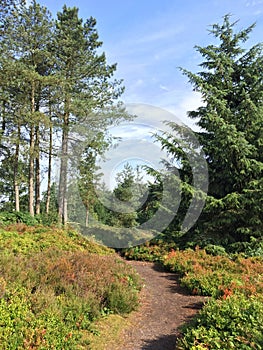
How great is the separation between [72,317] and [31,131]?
41.1 ft

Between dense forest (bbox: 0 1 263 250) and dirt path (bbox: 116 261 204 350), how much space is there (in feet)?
13.0

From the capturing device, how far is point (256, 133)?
1112cm

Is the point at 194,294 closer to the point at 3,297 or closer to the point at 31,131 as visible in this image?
the point at 3,297

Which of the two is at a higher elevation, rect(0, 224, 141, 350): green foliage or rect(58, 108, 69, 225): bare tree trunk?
rect(58, 108, 69, 225): bare tree trunk

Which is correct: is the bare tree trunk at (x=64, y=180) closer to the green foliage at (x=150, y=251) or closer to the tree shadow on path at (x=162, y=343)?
the green foliage at (x=150, y=251)

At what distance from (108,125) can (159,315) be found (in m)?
11.6

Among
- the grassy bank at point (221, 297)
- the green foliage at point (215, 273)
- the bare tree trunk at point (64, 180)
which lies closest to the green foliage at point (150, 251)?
the grassy bank at point (221, 297)

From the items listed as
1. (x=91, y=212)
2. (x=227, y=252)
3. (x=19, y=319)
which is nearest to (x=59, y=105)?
(x=91, y=212)

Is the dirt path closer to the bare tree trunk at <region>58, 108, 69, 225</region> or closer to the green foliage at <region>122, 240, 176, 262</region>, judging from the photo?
the green foliage at <region>122, 240, 176, 262</region>

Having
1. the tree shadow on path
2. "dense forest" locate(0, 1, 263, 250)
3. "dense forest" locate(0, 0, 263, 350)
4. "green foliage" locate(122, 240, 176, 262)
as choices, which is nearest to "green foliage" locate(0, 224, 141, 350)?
"dense forest" locate(0, 0, 263, 350)

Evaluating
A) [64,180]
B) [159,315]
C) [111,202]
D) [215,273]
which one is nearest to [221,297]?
[159,315]

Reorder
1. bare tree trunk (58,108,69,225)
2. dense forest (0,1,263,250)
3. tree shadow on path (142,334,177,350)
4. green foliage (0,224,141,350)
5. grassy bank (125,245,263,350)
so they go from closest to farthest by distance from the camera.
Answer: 1. grassy bank (125,245,263,350)
2. green foliage (0,224,141,350)
3. tree shadow on path (142,334,177,350)
4. dense forest (0,1,263,250)
5. bare tree trunk (58,108,69,225)

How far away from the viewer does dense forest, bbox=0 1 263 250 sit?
10.7 metres

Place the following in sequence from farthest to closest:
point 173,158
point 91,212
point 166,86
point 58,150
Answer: point 91,212 → point 58,150 → point 173,158 → point 166,86
